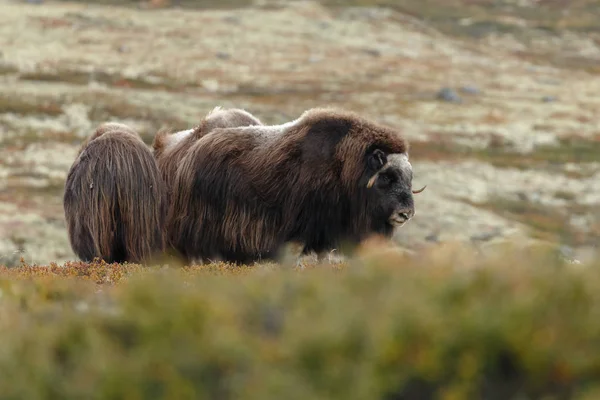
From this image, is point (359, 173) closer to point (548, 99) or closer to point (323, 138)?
point (323, 138)

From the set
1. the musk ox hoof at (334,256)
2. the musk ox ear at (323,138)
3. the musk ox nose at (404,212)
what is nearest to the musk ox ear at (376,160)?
the musk ox ear at (323,138)

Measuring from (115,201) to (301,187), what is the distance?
207 cm

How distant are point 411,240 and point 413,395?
23.8 m

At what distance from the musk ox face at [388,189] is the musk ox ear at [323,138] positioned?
0.42 metres

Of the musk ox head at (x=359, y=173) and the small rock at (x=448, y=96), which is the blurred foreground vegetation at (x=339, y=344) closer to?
the musk ox head at (x=359, y=173)

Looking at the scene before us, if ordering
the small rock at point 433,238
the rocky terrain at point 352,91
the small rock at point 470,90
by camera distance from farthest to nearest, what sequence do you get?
the small rock at point 470,90 < the rocky terrain at point 352,91 < the small rock at point 433,238

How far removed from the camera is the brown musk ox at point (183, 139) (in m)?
11.1

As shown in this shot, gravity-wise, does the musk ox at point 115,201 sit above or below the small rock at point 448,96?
above

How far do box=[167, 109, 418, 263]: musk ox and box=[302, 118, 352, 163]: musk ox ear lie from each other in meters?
0.01

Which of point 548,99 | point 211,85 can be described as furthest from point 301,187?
point 548,99

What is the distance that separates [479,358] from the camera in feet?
9.67

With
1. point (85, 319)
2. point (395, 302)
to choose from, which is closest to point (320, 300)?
point (395, 302)

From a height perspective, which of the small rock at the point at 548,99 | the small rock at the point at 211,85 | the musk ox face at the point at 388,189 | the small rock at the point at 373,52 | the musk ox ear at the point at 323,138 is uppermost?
the musk ox ear at the point at 323,138

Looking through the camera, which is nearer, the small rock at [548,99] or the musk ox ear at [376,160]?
the musk ox ear at [376,160]
